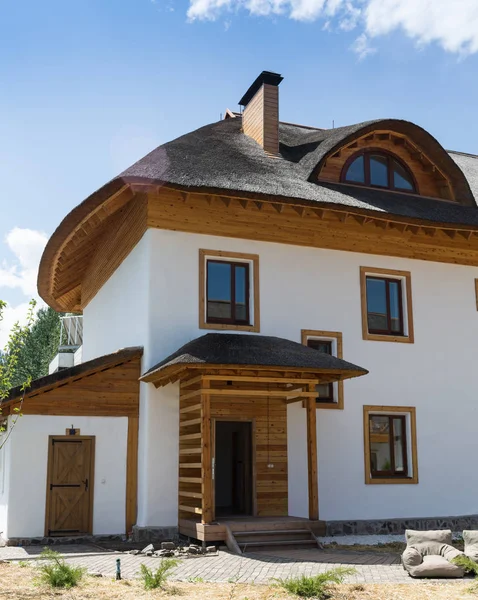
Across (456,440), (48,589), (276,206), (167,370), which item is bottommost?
(48,589)

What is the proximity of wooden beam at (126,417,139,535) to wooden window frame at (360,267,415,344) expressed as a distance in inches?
202

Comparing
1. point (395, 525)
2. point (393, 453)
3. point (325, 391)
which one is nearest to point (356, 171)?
point (325, 391)

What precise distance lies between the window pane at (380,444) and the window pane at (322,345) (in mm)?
1663

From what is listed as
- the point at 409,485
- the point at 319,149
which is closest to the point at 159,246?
the point at 319,149

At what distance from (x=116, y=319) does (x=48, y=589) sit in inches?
348

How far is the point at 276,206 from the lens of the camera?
15.0 m

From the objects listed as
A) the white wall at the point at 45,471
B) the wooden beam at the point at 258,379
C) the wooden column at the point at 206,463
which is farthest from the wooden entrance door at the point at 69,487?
the wooden beam at the point at 258,379

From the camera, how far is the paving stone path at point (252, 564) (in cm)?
950

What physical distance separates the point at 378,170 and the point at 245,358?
672 cm

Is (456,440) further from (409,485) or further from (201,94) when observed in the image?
(201,94)

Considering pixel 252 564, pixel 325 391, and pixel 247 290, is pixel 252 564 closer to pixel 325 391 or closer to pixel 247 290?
pixel 325 391

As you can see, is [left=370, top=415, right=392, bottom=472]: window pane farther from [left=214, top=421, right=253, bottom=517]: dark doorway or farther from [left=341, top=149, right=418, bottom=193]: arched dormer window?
[left=341, top=149, right=418, bottom=193]: arched dormer window

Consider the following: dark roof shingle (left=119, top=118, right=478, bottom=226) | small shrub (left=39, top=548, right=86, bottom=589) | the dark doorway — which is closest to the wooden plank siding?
the dark doorway

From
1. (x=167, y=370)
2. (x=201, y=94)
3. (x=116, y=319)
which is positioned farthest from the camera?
(x=116, y=319)
